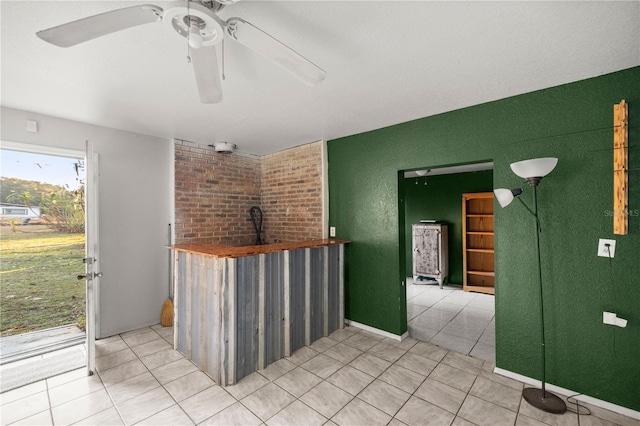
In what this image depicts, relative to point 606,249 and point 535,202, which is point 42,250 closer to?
point 535,202

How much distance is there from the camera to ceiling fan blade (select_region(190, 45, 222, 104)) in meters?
1.35

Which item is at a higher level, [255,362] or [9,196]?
[9,196]

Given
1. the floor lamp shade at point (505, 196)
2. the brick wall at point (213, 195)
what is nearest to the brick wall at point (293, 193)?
the brick wall at point (213, 195)

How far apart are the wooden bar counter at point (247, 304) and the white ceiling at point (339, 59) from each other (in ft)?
4.90

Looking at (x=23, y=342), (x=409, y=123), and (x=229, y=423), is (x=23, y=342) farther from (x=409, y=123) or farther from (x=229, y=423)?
(x=409, y=123)

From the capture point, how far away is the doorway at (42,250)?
3789 millimetres

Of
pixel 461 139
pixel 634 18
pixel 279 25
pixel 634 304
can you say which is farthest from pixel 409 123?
pixel 634 304

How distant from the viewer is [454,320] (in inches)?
156

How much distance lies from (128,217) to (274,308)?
2.33 metres

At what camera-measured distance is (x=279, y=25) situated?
1.58 m

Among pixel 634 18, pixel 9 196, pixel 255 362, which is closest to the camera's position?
pixel 634 18

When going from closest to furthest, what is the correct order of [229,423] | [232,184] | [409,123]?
[229,423] → [409,123] → [232,184]

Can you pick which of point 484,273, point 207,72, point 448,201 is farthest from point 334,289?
point 448,201

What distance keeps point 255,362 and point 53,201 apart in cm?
470
